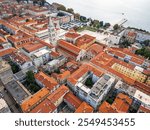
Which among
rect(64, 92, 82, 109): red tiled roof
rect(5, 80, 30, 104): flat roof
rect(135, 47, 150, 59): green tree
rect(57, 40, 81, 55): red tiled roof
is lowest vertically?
rect(5, 80, 30, 104): flat roof

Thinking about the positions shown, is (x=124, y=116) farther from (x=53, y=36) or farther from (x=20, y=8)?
(x=20, y=8)

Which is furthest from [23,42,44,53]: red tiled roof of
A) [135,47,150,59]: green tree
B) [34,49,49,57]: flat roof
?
[135,47,150,59]: green tree

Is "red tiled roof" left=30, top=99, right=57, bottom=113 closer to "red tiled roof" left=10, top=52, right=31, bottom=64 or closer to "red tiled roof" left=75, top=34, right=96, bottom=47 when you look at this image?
"red tiled roof" left=10, top=52, right=31, bottom=64

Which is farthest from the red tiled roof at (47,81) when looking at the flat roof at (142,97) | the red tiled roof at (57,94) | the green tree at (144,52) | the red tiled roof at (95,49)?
the green tree at (144,52)

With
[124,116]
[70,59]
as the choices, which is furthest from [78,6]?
[124,116]

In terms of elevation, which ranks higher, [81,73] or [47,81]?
[81,73]

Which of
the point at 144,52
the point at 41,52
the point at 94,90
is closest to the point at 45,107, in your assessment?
the point at 94,90

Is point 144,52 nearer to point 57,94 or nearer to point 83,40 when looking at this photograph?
point 83,40

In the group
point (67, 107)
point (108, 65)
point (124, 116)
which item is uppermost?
point (124, 116)
